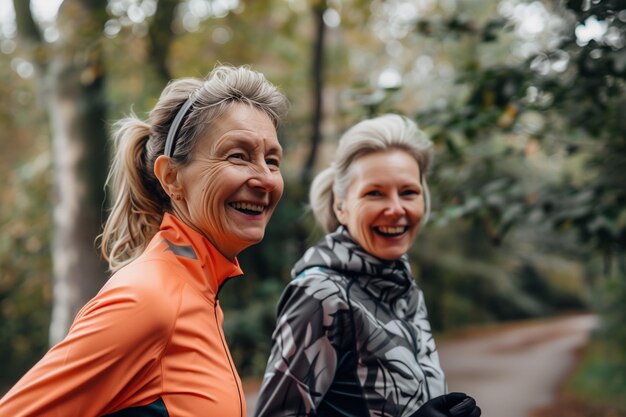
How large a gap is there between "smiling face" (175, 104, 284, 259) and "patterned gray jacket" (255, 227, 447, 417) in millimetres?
499

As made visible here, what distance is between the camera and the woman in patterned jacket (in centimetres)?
191

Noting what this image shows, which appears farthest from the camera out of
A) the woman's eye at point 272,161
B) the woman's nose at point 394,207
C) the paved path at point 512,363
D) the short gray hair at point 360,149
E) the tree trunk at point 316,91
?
the tree trunk at point 316,91

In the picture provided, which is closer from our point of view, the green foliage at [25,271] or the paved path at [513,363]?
the paved path at [513,363]

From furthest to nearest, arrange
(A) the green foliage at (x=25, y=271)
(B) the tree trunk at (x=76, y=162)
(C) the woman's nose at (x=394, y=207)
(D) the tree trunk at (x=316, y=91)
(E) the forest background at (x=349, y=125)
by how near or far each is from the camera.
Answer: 1. (A) the green foliage at (x=25, y=271)
2. (D) the tree trunk at (x=316, y=91)
3. (B) the tree trunk at (x=76, y=162)
4. (E) the forest background at (x=349, y=125)
5. (C) the woman's nose at (x=394, y=207)

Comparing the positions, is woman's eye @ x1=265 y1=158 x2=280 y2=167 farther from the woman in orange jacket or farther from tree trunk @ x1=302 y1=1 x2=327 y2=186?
tree trunk @ x1=302 y1=1 x2=327 y2=186

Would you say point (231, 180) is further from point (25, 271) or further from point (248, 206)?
point (25, 271)

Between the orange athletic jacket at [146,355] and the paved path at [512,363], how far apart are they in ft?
18.0

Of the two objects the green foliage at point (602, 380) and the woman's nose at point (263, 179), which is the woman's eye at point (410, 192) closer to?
the woman's nose at point (263, 179)

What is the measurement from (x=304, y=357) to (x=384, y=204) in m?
0.66

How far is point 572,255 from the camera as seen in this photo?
403 inches

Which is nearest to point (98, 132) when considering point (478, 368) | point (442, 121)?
point (442, 121)

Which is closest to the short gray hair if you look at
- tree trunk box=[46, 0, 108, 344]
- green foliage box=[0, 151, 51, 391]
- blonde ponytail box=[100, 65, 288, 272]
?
blonde ponytail box=[100, 65, 288, 272]

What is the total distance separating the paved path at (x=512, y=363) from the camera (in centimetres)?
866

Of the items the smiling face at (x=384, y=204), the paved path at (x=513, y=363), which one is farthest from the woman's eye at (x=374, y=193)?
the paved path at (x=513, y=363)
